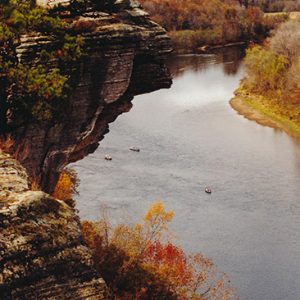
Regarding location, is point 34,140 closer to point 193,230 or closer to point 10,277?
point 10,277

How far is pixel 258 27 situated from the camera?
135 meters

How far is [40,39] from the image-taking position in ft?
83.8

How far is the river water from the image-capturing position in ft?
138

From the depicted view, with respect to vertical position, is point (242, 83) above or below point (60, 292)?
below

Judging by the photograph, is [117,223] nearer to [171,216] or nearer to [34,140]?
[171,216]

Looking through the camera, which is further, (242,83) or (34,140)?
(242,83)

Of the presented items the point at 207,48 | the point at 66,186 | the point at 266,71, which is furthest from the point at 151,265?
the point at 207,48

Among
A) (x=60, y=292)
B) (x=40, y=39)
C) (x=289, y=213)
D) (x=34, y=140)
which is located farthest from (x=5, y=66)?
(x=289, y=213)

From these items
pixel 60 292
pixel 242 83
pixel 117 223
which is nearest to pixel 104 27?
pixel 60 292

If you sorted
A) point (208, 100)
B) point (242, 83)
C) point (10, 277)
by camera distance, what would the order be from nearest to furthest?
1. point (10, 277)
2. point (208, 100)
3. point (242, 83)

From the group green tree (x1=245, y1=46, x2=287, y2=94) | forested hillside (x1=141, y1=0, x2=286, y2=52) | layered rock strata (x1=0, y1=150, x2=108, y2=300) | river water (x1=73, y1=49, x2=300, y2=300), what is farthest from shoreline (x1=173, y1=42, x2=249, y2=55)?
layered rock strata (x1=0, y1=150, x2=108, y2=300)

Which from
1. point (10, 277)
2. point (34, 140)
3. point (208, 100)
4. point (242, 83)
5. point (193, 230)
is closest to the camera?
point (10, 277)

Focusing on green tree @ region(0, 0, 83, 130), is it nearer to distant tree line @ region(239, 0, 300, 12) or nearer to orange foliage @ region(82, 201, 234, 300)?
orange foliage @ region(82, 201, 234, 300)

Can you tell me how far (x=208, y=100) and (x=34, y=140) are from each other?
2375 inches
